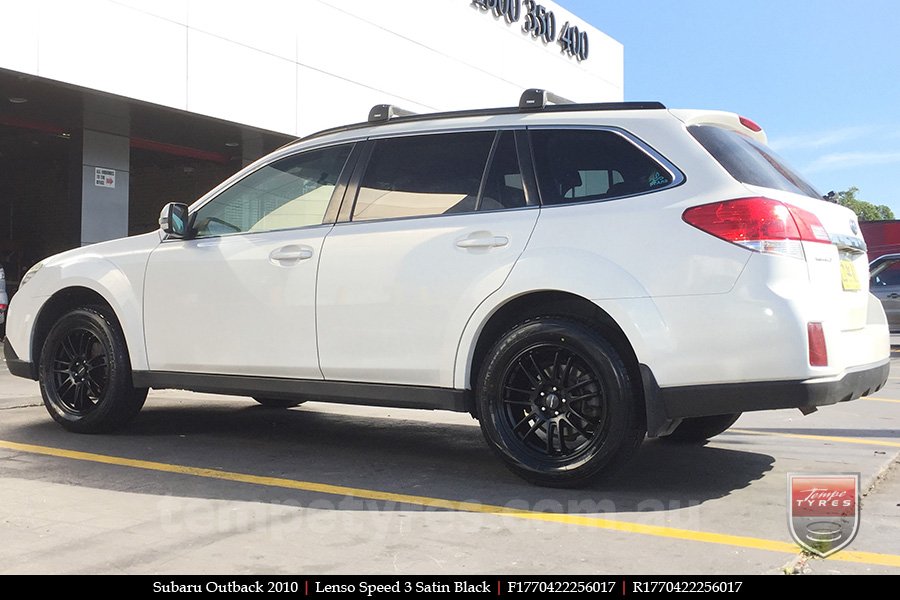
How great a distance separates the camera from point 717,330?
3.89 meters

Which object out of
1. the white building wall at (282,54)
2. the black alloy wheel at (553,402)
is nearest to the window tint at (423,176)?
the black alloy wheel at (553,402)

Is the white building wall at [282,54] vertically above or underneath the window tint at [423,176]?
above

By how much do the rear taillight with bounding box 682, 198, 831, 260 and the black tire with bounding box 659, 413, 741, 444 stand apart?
169 centimetres

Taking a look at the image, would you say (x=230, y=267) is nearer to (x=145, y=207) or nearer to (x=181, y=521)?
(x=181, y=521)

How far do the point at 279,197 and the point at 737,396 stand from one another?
2.74m

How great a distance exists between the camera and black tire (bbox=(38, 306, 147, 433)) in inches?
220

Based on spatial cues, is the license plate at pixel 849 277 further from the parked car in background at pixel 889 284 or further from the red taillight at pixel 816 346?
the parked car in background at pixel 889 284

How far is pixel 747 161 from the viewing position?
429 centimetres

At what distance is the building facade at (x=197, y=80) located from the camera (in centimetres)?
1371

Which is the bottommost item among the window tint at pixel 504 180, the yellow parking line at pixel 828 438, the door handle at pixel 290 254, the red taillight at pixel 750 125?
the yellow parking line at pixel 828 438

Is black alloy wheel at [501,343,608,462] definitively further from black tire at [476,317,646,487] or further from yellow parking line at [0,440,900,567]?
yellow parking line at [0,440,900,567]

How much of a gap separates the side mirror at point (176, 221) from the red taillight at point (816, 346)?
3.49 metres

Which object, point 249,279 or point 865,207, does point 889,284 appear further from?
point 865,207

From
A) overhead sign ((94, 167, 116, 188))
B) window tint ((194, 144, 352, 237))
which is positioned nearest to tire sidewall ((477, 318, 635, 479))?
window tint ((194, 144, 352, 237))
